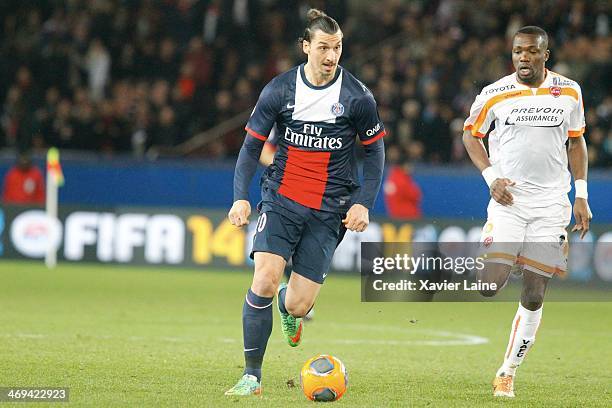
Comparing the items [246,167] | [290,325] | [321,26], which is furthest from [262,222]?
[321,26]

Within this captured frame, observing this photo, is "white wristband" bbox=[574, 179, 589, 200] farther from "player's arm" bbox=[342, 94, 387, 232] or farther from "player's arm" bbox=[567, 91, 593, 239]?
"player's arm" bbox=[342, 94, 387, 232]

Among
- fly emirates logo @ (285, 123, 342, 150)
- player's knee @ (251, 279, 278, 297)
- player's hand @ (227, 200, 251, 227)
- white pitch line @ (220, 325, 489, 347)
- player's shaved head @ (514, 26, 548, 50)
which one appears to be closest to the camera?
player's hand @ (227, 200, 251, 227)

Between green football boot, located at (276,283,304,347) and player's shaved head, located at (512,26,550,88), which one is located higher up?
player's shaved head, located at (512,26,550,88)

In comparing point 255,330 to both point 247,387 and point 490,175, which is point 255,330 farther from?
point 490,175

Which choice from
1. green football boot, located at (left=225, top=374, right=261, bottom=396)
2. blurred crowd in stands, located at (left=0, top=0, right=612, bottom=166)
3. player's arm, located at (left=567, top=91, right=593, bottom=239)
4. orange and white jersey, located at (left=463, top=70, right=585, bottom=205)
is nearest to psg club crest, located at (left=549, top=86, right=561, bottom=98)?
orange and white jersey, located at (left=463, top=70, right=585, bottom=205)

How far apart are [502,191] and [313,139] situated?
4.19ft

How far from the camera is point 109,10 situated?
2359cm

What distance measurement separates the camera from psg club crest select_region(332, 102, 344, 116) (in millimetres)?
7504

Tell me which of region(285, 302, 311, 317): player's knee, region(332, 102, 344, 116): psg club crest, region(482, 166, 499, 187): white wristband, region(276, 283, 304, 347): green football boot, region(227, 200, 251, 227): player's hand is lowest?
region(276, 283, 304, 347): green football boot

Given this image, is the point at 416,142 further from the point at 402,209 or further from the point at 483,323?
the point at 483,323

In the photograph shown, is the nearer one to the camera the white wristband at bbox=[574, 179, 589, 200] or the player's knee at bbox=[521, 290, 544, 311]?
the player's knee at bbox=[521, 290, 544, 311]

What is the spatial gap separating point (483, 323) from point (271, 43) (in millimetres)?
11278

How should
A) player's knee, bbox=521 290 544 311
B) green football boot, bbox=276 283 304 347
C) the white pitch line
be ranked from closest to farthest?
player's knee, bbox=521 290 544 311
green football boot, bbox=276 283 304 347
the white pitch line

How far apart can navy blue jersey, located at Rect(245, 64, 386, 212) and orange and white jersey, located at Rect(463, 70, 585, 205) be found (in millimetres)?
870
